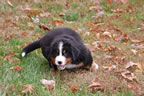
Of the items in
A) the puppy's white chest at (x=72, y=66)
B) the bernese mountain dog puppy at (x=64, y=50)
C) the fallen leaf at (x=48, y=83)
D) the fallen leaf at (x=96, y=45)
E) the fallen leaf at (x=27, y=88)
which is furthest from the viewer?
the fallen leaf at (x=96, y=45)

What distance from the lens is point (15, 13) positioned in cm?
714

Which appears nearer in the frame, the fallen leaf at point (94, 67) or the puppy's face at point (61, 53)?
the puppy's face at point (61, 53)

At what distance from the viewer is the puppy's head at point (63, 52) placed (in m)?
3.92

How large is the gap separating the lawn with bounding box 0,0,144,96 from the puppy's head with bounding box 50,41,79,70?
367 mm

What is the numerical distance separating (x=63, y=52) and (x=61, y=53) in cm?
3

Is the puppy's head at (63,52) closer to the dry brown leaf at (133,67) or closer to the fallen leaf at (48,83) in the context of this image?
the fallen leaf at (48,83)

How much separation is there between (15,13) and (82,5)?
2.31 m

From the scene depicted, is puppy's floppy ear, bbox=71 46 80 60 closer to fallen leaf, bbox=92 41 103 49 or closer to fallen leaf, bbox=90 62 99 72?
fallen leaf, bbox=90 62 99 72

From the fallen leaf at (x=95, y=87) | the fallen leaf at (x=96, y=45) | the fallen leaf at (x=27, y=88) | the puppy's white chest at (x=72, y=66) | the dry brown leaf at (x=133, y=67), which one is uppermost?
the fallen leaf at (x=96, y=45)

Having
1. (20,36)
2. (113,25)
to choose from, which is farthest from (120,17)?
(20,36)

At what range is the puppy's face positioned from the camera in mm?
3895

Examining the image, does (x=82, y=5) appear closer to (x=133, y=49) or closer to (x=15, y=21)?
(x=15, y=21)

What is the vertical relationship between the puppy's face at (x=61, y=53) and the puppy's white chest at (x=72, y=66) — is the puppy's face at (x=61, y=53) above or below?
above

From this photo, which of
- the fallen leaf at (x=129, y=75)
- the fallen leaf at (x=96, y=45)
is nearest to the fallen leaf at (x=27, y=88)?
the fallen leaf at (x=129, y=75)
